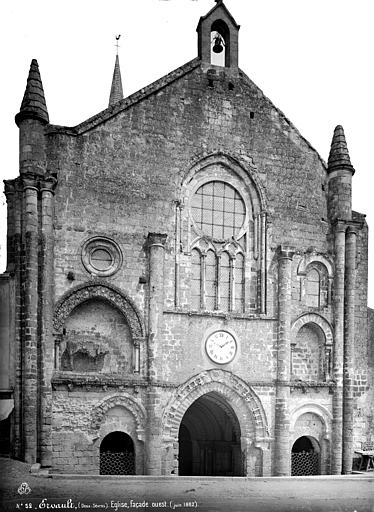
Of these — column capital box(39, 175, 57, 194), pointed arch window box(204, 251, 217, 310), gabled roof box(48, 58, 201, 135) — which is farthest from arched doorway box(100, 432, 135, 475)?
gabled roof box(48, 58, 201, 135)

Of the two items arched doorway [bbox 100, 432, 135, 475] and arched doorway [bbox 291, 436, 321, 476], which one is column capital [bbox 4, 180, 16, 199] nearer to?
arched doorway [bbox 100, 432, 135, 475]

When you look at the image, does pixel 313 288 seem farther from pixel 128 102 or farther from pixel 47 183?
pixel 47 183

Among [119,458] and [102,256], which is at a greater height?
[102,256]

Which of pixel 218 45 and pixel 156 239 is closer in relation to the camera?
pixel 156 239

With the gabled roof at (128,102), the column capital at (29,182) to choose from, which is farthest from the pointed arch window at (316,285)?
the column capital at (29,182)

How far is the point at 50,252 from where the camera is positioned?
20109 mm

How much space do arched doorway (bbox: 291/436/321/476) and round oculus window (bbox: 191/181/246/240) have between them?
700cm

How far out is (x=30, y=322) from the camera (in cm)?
1950

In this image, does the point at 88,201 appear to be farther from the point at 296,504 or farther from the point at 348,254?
the point at 296,504

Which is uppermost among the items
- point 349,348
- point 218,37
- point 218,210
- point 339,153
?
point 218,37

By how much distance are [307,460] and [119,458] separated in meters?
6.03

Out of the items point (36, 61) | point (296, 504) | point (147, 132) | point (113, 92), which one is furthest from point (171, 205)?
point (113, 92)

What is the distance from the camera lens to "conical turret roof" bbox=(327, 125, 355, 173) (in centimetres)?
2369

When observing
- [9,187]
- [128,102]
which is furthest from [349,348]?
[9,187]
